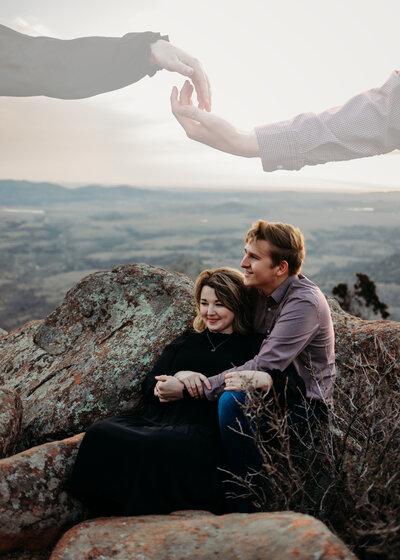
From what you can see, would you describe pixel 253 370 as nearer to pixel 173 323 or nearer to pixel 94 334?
pixel 173 323

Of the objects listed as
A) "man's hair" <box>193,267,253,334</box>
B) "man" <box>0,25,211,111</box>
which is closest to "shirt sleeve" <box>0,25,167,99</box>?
"man" <box>0,25,211,111</box>

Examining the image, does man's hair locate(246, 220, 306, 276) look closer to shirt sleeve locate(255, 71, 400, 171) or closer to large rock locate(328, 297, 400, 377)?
large rock locate(328, 297, 400, 377)

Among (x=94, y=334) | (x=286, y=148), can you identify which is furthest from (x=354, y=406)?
(x=286, y=148)

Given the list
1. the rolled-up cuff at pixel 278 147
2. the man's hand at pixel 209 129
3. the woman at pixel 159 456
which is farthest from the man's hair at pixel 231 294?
the man's hand at pixel 209 129

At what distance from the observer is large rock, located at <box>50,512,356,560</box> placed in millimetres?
2215

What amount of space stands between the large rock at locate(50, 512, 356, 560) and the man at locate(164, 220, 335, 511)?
0.70m

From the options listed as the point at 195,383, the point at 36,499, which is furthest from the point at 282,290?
the point at 36,499

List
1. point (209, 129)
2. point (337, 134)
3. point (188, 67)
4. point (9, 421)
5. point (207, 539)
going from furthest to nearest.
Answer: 1. point (188, 67)
2. point (209, 129)
3. point (337, 134)
4. point (9, 421)
5. point (207, 539)

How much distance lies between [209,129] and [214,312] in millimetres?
2695

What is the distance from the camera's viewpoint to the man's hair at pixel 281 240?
3.77 m

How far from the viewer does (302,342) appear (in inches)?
139

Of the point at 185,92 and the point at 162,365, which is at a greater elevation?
the point at 185,92

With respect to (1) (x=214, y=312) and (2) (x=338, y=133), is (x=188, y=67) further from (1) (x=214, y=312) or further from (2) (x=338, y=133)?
(1) (x=214, y=312)

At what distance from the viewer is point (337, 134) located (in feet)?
17.9
